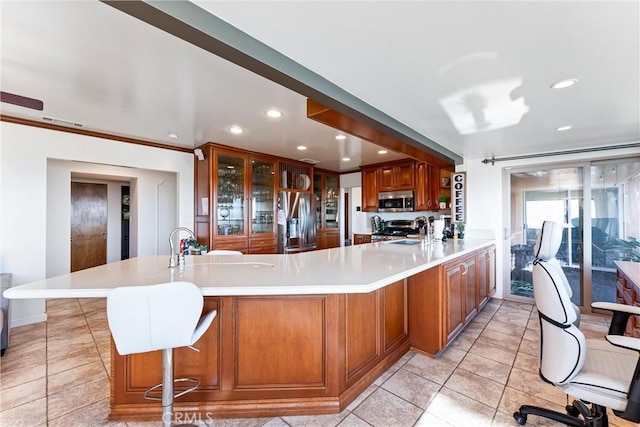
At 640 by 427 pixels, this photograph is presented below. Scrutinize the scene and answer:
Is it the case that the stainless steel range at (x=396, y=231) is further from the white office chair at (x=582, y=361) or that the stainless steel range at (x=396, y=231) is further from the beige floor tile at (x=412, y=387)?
the white office chair at (x=582, y=361)

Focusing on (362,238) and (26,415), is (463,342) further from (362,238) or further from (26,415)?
(362,238)

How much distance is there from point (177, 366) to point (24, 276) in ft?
9.12

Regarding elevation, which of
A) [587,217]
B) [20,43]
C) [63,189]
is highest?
[20,43]

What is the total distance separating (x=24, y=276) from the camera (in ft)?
10.1

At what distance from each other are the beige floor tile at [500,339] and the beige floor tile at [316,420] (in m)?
1.86

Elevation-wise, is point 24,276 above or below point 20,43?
below

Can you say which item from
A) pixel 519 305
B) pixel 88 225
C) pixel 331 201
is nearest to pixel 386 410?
pixel 519 305

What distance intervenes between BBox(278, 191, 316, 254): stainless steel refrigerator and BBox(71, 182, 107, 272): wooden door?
372cm

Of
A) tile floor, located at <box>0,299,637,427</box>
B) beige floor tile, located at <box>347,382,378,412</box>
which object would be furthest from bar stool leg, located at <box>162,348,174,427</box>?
beige floor tile, located at <box>347,382,378,412</box>

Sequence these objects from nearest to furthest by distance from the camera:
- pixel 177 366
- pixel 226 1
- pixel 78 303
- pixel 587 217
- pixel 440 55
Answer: pixel 226 1 < pixel 440 55 < pixel 177 366 < pixel 587 217 < pixel 78 303

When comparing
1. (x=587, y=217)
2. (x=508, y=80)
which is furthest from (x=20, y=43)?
(x=587, y=217)

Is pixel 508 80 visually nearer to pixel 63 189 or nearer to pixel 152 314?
pixel 152 314

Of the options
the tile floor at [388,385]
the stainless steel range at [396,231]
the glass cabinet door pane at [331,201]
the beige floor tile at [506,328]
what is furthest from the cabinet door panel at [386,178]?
the tile floor at [388,385]

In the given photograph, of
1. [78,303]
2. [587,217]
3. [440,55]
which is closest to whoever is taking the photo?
[440,55]
